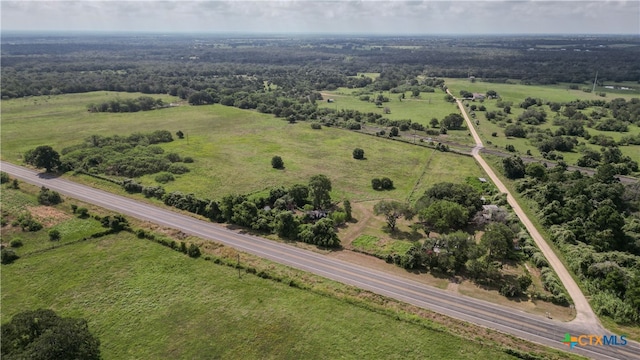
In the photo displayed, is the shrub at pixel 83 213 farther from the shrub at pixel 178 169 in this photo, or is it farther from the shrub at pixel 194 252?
the shrub at pixel 194 252

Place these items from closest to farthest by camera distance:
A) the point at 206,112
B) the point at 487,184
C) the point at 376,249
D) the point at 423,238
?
1. the point at 376,249
2. the point at 423,238
3. the point at 487,184
4. the point at 206,112

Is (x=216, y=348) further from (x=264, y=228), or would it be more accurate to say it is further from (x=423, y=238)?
(x=423, y=238)

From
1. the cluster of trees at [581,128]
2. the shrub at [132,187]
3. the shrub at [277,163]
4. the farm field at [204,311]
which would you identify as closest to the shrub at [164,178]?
the shrub at [132,187]

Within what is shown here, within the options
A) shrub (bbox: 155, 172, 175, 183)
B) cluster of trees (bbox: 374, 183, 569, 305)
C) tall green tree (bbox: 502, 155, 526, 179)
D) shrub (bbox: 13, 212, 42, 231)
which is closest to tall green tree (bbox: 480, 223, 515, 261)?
cluster of trees (bbox: 374, 183, 569, 305)

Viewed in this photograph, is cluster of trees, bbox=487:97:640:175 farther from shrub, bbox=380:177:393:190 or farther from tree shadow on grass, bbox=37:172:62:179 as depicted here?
tree shadow on grass, bbox=37:172:62:179

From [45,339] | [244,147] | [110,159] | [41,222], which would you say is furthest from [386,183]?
[110,159]

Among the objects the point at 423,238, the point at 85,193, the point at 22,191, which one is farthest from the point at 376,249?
the point at 22,191

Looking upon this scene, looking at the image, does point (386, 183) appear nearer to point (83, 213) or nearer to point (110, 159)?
point (83, 213)
